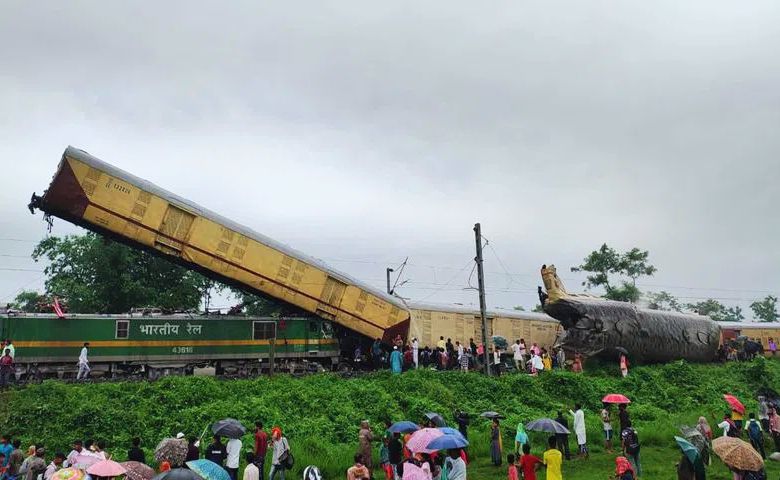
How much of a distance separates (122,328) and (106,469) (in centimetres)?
1384

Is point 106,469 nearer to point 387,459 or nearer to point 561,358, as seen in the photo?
point 387,459

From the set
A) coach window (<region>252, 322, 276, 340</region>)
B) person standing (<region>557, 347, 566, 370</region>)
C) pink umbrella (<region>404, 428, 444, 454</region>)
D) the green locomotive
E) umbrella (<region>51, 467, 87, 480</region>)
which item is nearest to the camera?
umbrella (<region>51, 467, 87, 480</region>)

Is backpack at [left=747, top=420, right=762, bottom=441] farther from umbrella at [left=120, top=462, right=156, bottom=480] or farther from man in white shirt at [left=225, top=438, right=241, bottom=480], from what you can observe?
umbrella at [left=120, top=462, right=156, bottom=480]

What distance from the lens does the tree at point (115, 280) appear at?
3275 centimetres

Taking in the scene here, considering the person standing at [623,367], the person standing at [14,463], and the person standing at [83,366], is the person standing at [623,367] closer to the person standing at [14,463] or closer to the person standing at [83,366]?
the person standing at [14,463]

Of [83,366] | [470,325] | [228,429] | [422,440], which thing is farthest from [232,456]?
[470,325]

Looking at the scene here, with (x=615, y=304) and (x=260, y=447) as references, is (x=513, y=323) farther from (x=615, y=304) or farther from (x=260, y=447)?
(x=260, y=447)

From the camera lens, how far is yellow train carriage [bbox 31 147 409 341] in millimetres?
17000

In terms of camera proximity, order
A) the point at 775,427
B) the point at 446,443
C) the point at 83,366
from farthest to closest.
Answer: the point at 83,366
the point at 775,427
the point at 446,443

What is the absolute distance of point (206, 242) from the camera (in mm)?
18906

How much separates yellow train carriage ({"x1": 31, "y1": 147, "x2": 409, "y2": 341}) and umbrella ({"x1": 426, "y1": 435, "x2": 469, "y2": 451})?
13.2m

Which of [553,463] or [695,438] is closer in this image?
[553,463]

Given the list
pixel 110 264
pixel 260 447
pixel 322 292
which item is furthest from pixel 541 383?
pixel 110 264

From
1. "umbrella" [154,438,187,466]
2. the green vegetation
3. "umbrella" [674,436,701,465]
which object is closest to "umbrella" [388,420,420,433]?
the green vegetation
